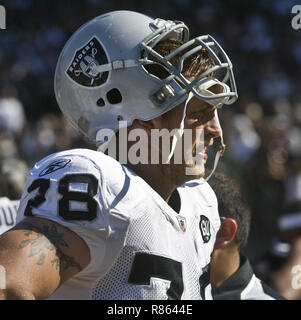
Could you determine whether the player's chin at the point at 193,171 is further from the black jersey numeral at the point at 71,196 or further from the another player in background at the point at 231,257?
the another player in background at the point at 231,257

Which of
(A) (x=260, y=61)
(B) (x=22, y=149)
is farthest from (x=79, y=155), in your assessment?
(A) (x=260, y=61)

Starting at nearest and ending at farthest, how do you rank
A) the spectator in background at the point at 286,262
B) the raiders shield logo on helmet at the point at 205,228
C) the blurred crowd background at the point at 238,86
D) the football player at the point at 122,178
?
the football player at the point at 122,178
the raiders shield logo on helmet at the point at 205,228
the spectator in background at the point at 286,262
the blurred crowd background at the point at 238,86

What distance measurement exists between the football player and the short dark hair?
1.84 feet

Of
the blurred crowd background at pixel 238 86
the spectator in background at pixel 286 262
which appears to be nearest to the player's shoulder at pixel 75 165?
the spectator in background at pixel 286 262

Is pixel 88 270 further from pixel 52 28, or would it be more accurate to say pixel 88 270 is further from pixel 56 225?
pixel 52 28

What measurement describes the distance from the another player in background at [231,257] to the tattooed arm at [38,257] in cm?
124

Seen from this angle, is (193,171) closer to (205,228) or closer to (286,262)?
(205,228)

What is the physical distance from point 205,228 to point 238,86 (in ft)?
31.7

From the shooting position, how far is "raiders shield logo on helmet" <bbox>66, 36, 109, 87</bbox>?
85.6 inches

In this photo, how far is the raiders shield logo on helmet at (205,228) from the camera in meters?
2.23

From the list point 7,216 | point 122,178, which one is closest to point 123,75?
point 122,178

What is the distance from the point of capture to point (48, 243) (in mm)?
1720

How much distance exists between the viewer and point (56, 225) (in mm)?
1752
